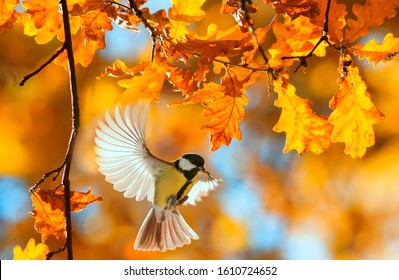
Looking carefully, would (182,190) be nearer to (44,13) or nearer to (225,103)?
(225,103)

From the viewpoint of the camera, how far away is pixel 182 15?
2.60 feet

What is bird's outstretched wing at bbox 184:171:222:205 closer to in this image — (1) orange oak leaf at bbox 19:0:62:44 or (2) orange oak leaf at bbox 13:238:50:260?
(2) orange oak leaf at bbox 13:238:50:260

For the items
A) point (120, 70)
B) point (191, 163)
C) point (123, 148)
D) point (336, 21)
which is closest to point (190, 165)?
point (191, 163)

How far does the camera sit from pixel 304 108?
798 mm

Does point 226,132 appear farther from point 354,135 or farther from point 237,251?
point 237,251

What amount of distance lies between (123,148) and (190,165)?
13cm

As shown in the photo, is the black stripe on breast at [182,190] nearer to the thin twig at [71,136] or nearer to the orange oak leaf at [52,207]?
the orange oak leaf at [52,207]

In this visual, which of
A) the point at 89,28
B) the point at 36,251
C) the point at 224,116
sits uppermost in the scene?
the point at 89,28

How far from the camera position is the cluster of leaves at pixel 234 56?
725 mm

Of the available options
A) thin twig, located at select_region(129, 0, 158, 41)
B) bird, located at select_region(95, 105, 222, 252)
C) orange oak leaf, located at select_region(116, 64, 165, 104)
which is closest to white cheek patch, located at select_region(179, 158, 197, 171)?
bird, located at select_region(95, 105, 222, 252)

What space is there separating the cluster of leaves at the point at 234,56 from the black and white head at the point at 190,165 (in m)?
0.17

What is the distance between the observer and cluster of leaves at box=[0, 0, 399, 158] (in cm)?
73
